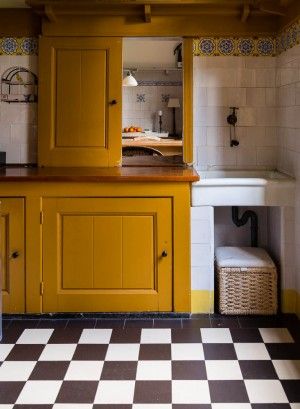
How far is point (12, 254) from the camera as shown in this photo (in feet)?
12.4

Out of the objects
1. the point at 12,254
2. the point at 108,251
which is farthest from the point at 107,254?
the point at 12,254

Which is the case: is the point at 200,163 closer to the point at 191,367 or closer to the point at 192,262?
the point at 192,262

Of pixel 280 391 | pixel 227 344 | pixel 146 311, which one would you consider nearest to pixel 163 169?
pixel 146 311

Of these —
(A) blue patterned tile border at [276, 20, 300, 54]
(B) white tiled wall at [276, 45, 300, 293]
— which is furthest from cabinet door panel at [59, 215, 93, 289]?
(A) blue patterned tile border at [276, 20, 300, 54]

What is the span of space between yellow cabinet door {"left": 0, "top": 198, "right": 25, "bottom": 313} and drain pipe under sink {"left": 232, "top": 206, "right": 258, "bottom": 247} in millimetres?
1568

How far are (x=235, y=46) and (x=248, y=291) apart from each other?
183cm

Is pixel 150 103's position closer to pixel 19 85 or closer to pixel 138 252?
pixel 19 85

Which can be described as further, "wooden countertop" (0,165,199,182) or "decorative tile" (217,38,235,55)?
"decorative tile" (217,38,235,55)

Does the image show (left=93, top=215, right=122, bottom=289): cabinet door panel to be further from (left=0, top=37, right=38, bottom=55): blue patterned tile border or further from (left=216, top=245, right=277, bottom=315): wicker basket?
(left=0, top=37, right=38, bottom=55): blue patterned tile border

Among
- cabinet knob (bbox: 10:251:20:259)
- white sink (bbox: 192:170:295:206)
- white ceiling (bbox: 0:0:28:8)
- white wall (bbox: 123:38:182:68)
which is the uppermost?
white wall (bbox: 123:38:182:68)

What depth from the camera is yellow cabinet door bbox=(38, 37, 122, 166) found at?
14.4 feet

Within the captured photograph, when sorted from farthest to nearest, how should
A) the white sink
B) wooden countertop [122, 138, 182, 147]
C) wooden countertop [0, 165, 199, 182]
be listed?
wooden countertop [122, 138, 182, 147] < the white sink < wooden countertop [0, 165, 199, 182]

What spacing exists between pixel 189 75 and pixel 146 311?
1.77m

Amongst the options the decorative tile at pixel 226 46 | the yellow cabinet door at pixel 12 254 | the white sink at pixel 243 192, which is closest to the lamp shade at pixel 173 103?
the decorative tile at pixel 226 46
